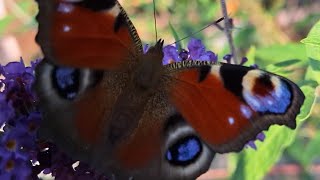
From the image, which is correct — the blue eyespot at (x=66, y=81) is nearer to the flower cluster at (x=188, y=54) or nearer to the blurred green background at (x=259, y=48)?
the flower cluster at (x=188, y=54)

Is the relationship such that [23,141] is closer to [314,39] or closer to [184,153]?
[184,153]

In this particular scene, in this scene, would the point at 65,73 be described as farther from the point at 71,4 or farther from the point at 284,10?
the point at 284,10

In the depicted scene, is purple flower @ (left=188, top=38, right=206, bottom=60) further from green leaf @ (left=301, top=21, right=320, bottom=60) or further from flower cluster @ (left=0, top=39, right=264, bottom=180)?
flower cluster @ (left=0, top=39, right=264, bottom=180)

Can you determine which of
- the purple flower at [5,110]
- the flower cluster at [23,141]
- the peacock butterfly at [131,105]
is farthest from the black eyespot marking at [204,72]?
the purple flower at [5,110]

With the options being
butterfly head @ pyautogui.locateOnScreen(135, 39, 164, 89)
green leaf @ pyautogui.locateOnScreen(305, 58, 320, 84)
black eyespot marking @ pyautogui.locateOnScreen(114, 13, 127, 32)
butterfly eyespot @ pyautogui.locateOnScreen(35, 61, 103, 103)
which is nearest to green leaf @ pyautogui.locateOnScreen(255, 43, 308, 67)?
green leaf @ pyautogui.locateOnScreen(305, 58, 320, 84)

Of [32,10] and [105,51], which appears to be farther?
[32,10]

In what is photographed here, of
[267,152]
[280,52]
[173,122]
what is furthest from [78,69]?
[280,52]

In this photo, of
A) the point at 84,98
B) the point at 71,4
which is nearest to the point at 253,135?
the point at 84,98
